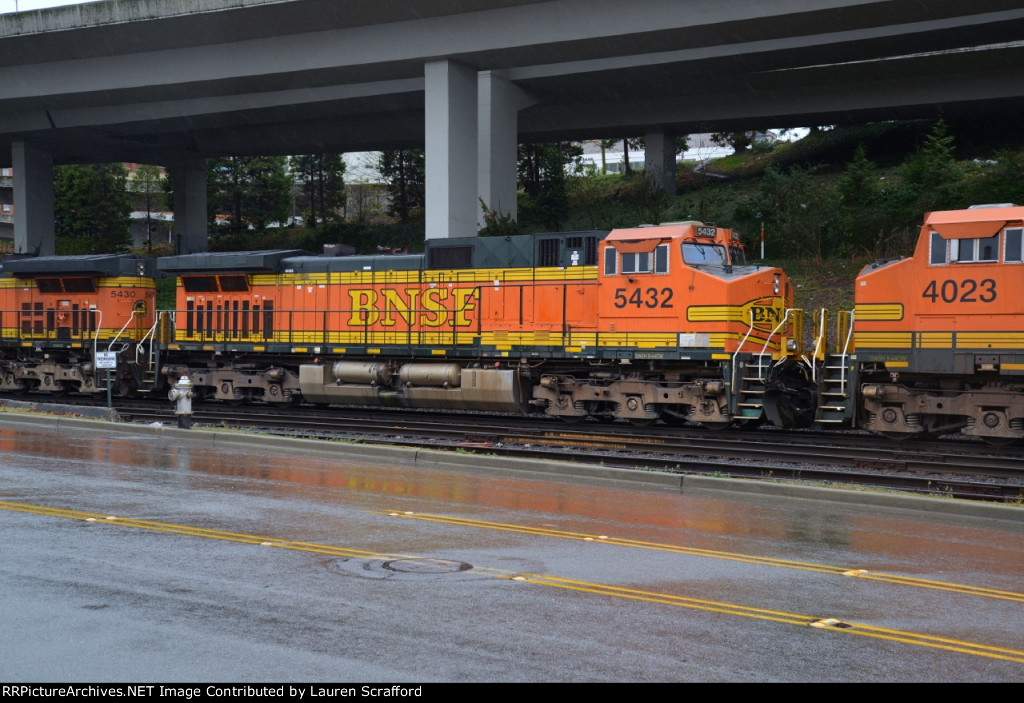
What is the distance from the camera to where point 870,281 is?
16.6 m

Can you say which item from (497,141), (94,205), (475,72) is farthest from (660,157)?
(94,205)

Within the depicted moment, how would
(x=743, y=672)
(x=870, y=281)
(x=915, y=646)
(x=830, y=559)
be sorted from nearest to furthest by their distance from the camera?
(x=743, y=672)
(x=915, y=646)
(x=830, y=559)
(x=870, y=281)

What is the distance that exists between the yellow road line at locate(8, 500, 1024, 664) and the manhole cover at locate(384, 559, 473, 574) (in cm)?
13

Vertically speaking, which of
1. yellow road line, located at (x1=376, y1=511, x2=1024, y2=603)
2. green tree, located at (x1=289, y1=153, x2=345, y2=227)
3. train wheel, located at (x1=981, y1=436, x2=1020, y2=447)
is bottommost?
yellow road line, located at (x1=376, y1=511, x2=1024, y2=603)

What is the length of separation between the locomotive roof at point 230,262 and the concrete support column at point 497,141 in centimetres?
905

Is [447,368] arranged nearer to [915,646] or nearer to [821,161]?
[915,646]

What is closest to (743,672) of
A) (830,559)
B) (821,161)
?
(830,559)

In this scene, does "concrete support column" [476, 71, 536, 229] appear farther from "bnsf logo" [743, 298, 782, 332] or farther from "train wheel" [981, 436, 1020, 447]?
"train wheel" [981, 436, 1020, 447]

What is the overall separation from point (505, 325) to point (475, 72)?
44.7 ft

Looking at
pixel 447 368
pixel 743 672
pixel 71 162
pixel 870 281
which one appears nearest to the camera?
pixel 743 672

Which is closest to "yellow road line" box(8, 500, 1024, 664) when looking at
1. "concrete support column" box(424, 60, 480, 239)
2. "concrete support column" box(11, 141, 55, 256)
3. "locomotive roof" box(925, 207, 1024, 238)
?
"locomotive roof" box(925, 207, 1024, 238)

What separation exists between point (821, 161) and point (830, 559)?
1604 inches

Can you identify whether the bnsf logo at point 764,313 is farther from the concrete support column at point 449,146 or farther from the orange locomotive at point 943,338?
the concrete support column at point 449,146

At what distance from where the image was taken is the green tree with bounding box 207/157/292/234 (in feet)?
204
